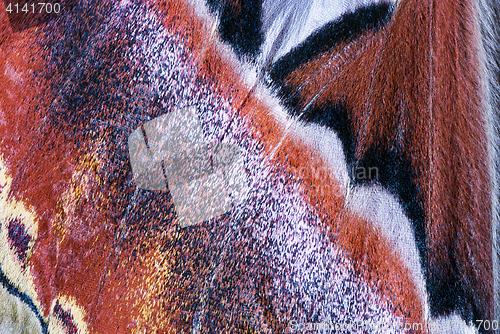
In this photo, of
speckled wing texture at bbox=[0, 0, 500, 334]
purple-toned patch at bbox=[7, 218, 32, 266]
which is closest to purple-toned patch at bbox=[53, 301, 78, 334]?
speckled wing texture at bbox=[0, 0, 500, 334]

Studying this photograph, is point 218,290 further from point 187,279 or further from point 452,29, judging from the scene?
point 452,29

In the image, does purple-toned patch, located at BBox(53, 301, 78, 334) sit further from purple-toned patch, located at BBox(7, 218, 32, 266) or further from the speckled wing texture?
purple-toned patch, located at BBox(7, 218, 32, 266)

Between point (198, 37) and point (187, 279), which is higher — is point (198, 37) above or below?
above

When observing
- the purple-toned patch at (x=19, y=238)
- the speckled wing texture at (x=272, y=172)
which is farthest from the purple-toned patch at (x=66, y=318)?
the purple-toned patch at (x=19, y=238)

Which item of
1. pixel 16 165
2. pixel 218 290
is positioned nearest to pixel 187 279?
pixel 218 290

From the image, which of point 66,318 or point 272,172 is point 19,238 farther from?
point 272,172

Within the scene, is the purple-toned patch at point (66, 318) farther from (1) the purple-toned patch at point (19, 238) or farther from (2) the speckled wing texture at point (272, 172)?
(1) the purple-toned patch at point (19, 238)
